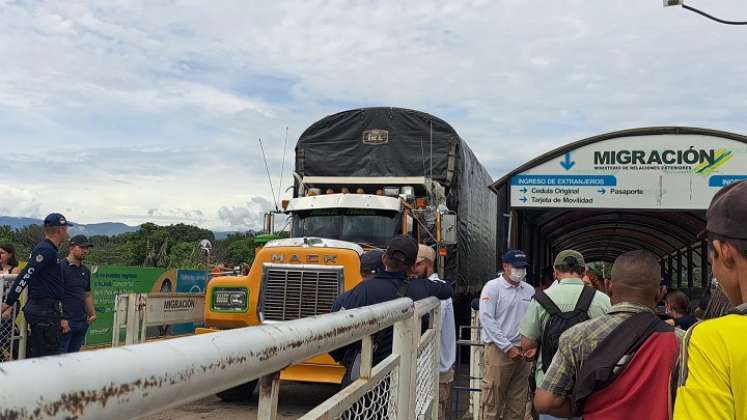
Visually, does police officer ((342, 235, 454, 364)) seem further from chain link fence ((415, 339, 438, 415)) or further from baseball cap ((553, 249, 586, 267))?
baseball cap ((553, 249, 586, 267))

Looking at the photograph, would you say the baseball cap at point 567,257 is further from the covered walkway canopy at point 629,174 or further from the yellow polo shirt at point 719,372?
the covered walkway canopy at point 629,174

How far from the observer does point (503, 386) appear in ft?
23.3

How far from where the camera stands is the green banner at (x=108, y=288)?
1228cm

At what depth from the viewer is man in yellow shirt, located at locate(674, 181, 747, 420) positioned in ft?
5.12

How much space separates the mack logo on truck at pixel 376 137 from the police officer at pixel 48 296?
19.0 ft

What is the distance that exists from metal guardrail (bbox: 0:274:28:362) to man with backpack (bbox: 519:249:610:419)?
6.03 meters

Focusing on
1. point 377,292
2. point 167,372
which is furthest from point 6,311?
point 167,372

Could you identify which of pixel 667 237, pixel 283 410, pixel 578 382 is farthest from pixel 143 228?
pixel 578 382

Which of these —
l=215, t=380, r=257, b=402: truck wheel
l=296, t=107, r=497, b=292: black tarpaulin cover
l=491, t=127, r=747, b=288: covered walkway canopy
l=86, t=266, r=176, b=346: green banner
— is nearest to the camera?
l=215, t=380, r=257, b=402: truck wheel

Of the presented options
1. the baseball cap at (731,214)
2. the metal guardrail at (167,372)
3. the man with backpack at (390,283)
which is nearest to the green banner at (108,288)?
the man with backpack at (390,283)

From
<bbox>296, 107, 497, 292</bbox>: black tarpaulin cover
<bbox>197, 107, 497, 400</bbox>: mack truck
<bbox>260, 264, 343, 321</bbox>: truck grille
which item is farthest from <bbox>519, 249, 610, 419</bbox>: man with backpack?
<bbox>296, 107, 497, 292</bbox>: black tarpaulin cover

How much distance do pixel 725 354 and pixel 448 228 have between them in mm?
8606

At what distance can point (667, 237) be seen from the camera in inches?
809

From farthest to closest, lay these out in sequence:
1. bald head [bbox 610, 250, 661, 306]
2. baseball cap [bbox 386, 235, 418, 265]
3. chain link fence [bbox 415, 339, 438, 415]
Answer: baseball cap [bbox 386, 235, 418, 265], chain link fence [bbox 415, 339, 438, 415], bald head [bbox 610, 250, 661, 306]
